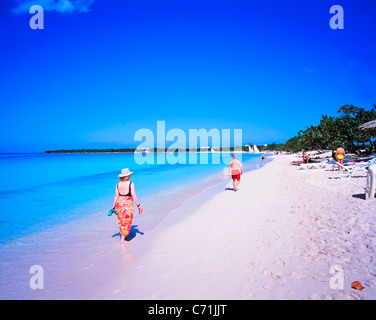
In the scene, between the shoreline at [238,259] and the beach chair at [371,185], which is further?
the beach chair at [371,185]

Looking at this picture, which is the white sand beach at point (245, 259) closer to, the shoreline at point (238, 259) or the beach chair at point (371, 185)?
the shoreline at point (238, 259)

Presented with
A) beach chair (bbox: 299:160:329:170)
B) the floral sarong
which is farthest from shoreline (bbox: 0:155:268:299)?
beach chair (bbox: 299:160:329:170)

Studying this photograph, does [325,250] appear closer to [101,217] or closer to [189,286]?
[189,286]

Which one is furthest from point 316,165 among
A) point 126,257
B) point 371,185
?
point 126,257

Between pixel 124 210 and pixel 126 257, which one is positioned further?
pixel 124 210

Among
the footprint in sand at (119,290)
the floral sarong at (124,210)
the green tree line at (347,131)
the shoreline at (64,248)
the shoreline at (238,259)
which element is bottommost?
the shoreline at (64,248)

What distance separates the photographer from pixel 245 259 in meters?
3.84

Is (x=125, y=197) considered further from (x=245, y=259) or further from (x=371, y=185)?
(x=371, y=185)

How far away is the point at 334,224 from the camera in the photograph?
5.12m

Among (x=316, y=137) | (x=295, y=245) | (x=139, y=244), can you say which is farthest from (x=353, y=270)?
(x=316, y=137)

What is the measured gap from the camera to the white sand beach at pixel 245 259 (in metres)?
3.01

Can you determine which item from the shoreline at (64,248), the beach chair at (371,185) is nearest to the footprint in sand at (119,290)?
the shoreline at (64,248)

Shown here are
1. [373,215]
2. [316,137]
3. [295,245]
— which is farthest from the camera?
[316,137]
